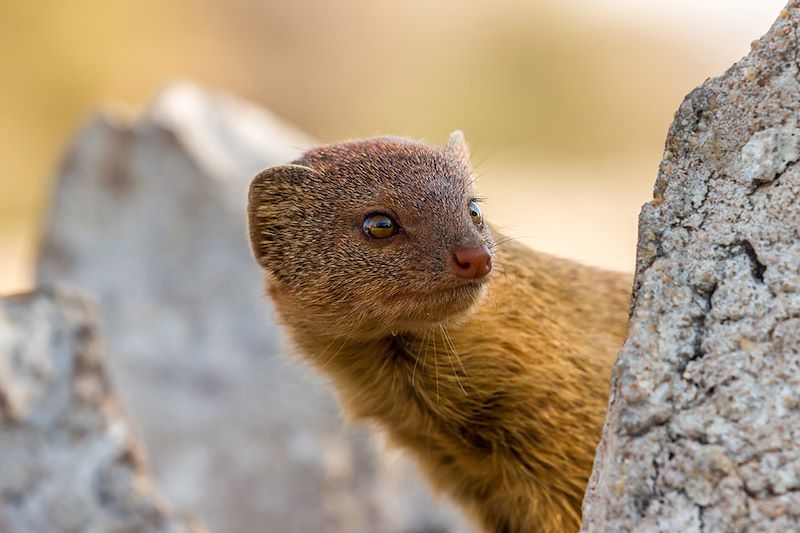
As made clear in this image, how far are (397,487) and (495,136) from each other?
11.0 meters

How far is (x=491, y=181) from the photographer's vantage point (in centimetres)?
1288

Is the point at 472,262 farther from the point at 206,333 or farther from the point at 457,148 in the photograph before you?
the point at 206,333

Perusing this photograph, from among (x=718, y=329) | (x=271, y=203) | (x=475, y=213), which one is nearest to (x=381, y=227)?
(x=475, y=213)

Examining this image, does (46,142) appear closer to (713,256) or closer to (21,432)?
(21,432)

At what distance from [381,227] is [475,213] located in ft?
1.16

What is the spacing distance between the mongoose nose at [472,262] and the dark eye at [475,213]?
1.24 feet

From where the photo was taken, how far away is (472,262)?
3072 mm

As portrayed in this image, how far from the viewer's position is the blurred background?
1507 centimetres

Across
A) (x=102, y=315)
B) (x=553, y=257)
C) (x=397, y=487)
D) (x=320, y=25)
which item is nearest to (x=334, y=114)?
(x=320, y=25)

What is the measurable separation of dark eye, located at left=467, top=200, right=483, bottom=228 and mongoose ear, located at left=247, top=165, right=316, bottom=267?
614 millimetres

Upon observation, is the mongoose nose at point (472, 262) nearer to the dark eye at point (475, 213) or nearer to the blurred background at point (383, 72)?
the dark eye at point (475, 213)

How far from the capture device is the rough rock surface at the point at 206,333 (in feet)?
19.0

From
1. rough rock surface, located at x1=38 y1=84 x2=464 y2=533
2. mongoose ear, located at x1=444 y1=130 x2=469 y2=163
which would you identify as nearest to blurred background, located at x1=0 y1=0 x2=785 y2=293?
rough rock surface, located at x1=38 y1=84 x2=464 y2=533

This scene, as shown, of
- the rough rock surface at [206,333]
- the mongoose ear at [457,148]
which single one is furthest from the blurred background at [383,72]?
the mongoose ear at [457,148]
